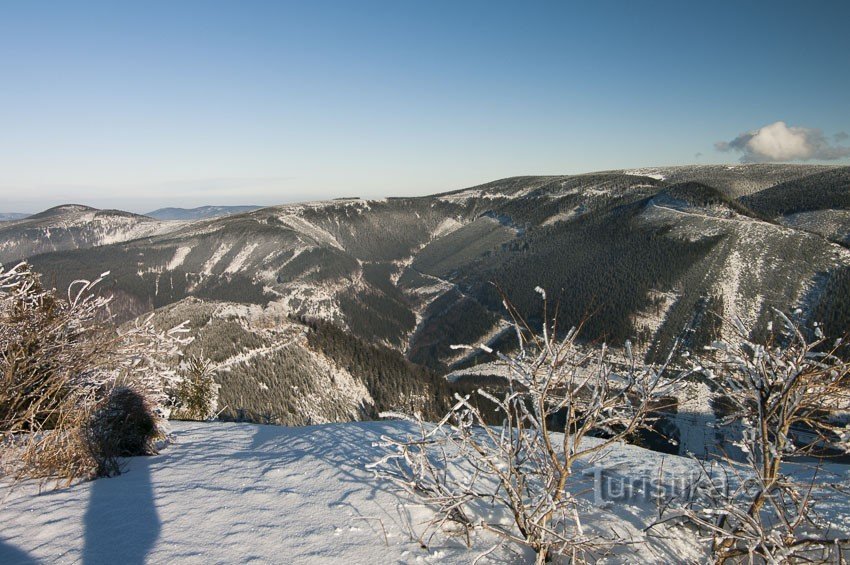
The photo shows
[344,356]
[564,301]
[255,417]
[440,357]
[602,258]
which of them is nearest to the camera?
[255,417]

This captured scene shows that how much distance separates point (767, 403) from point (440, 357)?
126 meters

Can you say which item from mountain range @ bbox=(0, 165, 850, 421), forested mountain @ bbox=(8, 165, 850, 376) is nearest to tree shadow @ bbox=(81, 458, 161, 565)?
mountain range @ bbox=(0, 165, 850, 421)

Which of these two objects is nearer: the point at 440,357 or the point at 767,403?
the point at 767,403

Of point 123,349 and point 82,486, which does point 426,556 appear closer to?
point 82,486

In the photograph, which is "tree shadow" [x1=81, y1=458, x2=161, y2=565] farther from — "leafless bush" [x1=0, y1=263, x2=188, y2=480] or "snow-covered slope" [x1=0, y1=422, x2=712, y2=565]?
"leafless bush" [x1=0, y1=263, x2=188, y2=480]

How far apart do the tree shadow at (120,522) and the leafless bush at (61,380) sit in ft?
3.40

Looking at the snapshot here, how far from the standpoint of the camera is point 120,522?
672 centimetres

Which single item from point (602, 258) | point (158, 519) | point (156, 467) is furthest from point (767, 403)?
point (602, 258)

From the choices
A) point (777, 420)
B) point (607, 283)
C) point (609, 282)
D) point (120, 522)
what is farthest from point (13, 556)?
point (609, 282)

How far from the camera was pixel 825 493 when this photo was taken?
1034 centimetres

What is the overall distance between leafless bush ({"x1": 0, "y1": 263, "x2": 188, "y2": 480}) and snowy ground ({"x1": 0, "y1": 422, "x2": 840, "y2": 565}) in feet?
2.73

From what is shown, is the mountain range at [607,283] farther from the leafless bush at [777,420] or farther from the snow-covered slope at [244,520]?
the leafless bush at [777,420]

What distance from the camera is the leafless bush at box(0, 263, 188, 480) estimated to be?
8.45 metres

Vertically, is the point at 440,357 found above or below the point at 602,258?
below
